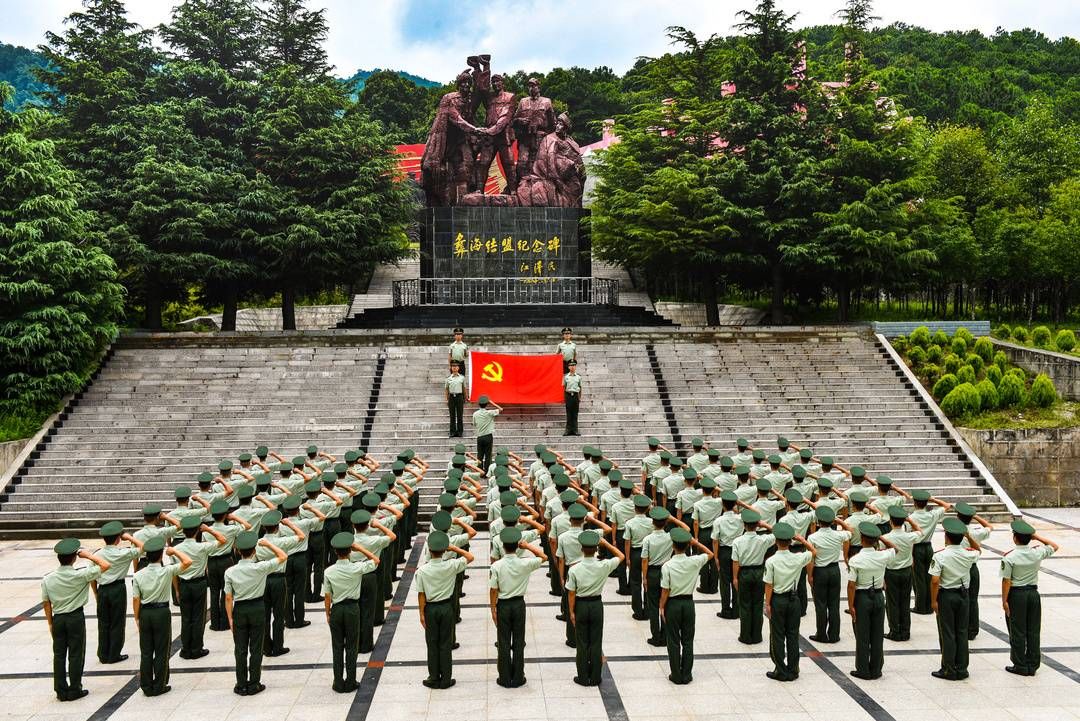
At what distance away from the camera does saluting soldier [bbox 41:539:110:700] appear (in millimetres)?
6570

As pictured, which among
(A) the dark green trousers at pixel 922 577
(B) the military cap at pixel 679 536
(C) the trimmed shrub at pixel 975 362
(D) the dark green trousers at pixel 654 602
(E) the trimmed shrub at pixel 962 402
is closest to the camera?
(B) the military cap at pixel 679 536

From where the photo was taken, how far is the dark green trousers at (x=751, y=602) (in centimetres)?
744

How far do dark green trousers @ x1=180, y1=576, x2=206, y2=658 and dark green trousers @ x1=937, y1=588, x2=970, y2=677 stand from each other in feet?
23.0

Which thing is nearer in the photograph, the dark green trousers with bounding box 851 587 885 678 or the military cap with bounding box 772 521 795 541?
the military cap with bounding box 772 521 795 541

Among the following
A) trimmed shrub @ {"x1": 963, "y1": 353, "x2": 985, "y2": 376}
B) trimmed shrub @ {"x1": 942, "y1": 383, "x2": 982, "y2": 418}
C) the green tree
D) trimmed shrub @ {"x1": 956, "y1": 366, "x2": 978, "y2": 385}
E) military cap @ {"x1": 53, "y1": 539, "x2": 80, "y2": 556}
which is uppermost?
the green tree

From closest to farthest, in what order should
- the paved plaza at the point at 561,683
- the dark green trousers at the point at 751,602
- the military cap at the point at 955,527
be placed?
1. the paved plaza at the point at 561,683
2. the military cap at the point at 955,527
3. the dark green trousers at the point at 751,602

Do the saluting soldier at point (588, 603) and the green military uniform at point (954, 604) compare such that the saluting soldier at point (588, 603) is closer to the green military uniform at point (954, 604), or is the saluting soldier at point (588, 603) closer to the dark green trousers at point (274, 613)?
the dark green trousers at point (274, 613)

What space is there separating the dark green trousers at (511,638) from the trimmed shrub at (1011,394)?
14.2m

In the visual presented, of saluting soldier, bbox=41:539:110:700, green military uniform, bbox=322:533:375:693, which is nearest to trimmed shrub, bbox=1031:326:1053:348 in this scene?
green military uniform, bbox=322:533:375:693

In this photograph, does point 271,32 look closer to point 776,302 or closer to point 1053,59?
point 776,302

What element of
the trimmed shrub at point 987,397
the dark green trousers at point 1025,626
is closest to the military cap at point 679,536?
the dark green trousers at point 1025,626

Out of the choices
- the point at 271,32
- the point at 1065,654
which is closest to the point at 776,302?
the point at 1065,654

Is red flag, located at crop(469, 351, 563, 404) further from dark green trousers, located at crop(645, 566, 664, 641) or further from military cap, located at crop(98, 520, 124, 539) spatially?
military cap, located at crop(98, 520, 124, 539)

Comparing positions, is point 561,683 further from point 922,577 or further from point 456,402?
point 456,402
